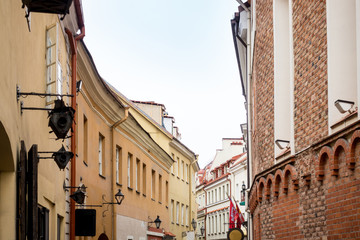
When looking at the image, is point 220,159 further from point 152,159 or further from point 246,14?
point 246,14

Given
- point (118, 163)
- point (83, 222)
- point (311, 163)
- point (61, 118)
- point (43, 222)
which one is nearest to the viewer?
point (61, 118)

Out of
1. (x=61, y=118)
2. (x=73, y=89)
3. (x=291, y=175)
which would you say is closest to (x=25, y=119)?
(x=61, y=118)

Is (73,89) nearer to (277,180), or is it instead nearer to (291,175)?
(277,180)

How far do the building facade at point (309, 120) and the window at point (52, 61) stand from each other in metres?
3.68

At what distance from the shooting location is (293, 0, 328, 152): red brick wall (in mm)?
8898

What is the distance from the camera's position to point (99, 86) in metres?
19.1

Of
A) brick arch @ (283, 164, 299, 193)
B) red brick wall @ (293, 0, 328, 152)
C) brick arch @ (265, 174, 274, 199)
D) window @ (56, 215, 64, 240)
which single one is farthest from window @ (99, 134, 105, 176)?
red brick wall @ (293, 0, 328, 152)

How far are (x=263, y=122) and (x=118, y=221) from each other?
10516 mm

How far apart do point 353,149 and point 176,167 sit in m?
35.2

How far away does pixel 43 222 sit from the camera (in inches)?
431

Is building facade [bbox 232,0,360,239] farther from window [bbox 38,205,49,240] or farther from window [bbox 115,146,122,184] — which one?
window [bbox 115,146,122,184]

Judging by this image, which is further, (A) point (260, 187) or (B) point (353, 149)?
(A) point (260, 187)

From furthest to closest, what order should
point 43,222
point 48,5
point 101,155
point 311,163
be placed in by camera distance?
point 101,155 → point 43,222 → point 311,163 → point 48,5

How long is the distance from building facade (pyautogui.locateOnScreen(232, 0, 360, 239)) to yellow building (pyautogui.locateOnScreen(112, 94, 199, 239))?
21550mm
